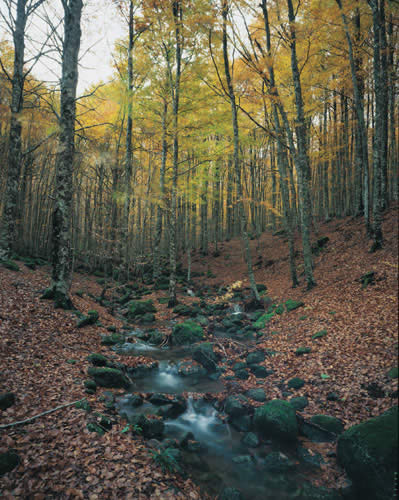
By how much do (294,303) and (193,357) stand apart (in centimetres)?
398

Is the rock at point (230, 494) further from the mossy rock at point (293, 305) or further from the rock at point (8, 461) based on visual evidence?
the mossy rock at point (293, 305)

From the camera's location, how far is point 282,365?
6082mm

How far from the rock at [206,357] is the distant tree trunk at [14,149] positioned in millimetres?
9004

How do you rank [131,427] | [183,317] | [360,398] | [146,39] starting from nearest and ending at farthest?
[360,398]
[131,427]
[183,317]
[146,39]

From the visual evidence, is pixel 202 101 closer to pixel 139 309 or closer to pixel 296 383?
pixel 139 309

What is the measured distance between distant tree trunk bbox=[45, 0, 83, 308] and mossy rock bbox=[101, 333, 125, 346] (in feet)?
5.34

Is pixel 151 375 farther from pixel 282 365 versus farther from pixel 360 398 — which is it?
pixel 360 398

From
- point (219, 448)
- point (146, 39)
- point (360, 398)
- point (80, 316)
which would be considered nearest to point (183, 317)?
point (80, 316)

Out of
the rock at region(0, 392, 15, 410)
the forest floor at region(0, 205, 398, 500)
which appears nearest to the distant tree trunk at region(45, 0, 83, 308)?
the forest floor at region(0, 205, 398, 500)

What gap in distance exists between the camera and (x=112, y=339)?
8.03 meters

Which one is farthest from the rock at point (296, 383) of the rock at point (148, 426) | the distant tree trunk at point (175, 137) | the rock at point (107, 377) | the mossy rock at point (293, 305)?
the distant tree trunk at point (175, 137)

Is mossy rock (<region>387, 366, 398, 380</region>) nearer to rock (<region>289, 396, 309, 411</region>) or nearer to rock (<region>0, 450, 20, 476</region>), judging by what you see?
rock (<region>289, 396, 309, 411</region>)

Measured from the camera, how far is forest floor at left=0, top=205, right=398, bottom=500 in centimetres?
282

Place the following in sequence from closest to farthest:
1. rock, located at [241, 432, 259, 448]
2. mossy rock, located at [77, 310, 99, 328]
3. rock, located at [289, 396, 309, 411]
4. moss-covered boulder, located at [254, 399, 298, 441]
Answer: moss-covered boulder, located at [254, 399, 298, 441]
rock, located at [241, 432, 259, 448]
rock, located at [289, 396, 309, 411]
mossy rock, located at [77, 310, 99, 328]
